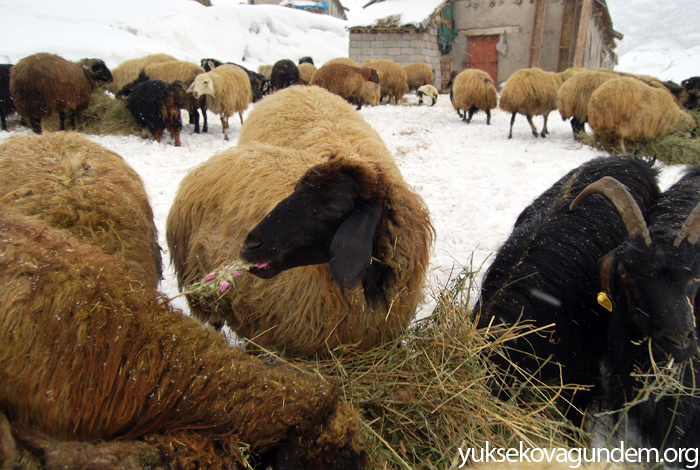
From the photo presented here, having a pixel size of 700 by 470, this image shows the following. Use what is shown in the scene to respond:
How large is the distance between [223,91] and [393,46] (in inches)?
550

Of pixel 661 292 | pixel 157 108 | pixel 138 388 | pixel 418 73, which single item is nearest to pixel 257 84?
pixel 157 108

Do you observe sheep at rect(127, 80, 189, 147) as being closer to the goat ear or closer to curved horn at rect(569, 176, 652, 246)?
the goat ear

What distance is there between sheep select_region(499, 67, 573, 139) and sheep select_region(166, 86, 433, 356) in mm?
9053

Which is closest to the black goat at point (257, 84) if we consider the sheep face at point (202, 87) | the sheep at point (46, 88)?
the sheep face at point (202, 87)

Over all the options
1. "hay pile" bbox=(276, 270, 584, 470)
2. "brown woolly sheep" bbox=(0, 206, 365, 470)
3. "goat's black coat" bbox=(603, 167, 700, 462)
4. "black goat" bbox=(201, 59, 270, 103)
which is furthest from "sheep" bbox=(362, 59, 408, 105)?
"brown woolly sheep" bbox=(0, 206, 365, 470)


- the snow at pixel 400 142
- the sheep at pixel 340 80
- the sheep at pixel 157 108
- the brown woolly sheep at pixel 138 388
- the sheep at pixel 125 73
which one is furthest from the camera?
the sheep at pixel 340 80

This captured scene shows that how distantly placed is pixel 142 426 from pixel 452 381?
1.65 meters

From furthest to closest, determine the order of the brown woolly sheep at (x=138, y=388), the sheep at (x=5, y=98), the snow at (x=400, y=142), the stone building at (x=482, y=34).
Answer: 1. the stone building at (x=482, y=34)
2. the sheep at (x=5, y=98)
3. the snow at (x=400, y=142)
4. the brown woolly sheep at (x=138, y=388)

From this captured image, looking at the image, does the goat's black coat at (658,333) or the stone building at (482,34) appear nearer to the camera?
the goat's black coat at (658,333)

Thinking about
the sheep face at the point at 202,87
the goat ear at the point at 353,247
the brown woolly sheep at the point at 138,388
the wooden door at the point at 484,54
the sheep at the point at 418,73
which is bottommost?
the brown woolly sheep at the point at 138,388

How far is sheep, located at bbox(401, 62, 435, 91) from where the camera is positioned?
69.6 ft

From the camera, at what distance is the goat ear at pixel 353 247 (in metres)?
2.10

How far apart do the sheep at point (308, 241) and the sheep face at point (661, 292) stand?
127 centimetres

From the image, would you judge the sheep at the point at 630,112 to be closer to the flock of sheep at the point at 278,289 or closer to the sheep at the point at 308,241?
the flock of sheep at the point at 278,289
